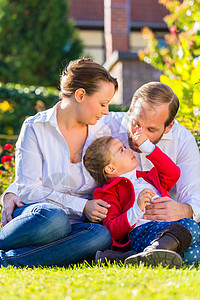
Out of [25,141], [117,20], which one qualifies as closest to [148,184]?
[25,141]

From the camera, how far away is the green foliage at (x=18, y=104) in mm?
7859

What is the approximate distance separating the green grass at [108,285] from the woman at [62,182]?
22.5 inches

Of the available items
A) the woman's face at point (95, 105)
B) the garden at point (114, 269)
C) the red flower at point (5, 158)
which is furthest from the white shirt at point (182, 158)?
the red flower at point (5, 158)

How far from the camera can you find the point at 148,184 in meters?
3.47

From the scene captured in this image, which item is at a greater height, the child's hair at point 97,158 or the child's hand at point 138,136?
the child's hand at point 138,136

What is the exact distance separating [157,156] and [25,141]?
934mm

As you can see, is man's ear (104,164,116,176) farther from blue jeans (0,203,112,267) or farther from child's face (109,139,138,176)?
blue jeans (0,203,112,267)

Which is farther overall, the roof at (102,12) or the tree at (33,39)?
the roof at (102,12)

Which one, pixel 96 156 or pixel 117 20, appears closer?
pixel 96 156

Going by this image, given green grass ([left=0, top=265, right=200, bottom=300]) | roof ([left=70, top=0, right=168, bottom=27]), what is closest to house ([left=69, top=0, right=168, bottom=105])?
roof ([left=70, top=0, right=168, bottom=27])

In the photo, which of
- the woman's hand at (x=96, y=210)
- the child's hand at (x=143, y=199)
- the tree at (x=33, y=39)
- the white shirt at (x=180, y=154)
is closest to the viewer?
the child's hand at (x=143, y=199)

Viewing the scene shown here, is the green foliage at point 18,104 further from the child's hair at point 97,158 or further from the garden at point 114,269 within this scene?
the child's hair at point 97,158

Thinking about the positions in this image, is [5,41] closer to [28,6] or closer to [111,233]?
[28,6]

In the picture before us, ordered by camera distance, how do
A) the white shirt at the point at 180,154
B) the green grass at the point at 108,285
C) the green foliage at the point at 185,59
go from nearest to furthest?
the green grass at the point at 108,285 → the white shirt at the point at 180,154 → the green foliage at the point at 185,59
